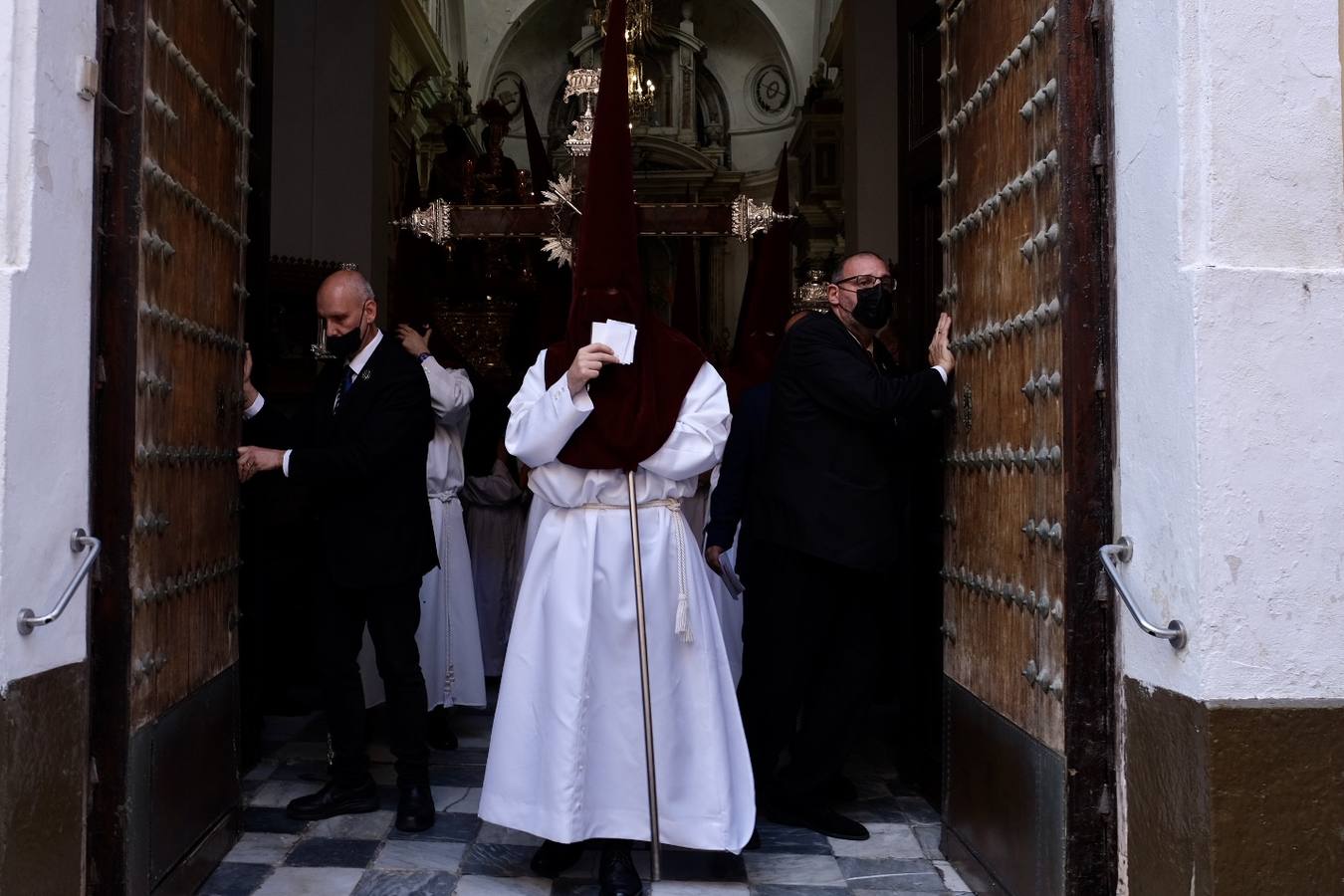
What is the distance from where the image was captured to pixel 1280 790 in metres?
2.59

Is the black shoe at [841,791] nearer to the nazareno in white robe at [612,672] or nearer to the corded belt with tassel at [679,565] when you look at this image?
the nazareno in white robe at [612,672]

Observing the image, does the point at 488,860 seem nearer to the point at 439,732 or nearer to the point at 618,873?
the point at 618,873

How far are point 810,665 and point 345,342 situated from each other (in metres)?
2.02

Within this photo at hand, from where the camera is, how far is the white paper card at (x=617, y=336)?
3709mm

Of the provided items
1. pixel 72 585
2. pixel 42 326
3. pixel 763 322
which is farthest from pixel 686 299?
pixel 72 585

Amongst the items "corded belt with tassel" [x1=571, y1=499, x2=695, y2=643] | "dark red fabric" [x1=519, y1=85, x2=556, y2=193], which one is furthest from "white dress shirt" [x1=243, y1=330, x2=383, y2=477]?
"dark red fabric" [x1=519, y1=85, x2=556, y2=193]

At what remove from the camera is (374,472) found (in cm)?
437

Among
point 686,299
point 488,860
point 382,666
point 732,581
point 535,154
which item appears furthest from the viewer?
point 535,154

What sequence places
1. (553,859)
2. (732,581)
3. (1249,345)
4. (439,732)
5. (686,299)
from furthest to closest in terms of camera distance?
(686,299) < (439,732) < (732,581) < (553,859) < (1249,345)

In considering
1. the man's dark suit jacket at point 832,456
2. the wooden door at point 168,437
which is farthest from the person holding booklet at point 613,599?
the wooden door at point 168,437

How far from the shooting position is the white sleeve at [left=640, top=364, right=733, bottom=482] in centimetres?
384

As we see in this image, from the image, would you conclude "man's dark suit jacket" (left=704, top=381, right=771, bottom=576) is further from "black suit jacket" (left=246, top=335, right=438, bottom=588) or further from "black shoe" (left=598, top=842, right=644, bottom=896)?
"black shoe" (left=598, top=842, right=644, bottom=896)

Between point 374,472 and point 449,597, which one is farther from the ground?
point 374,472

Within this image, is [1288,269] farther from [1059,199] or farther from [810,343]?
[810,343]
